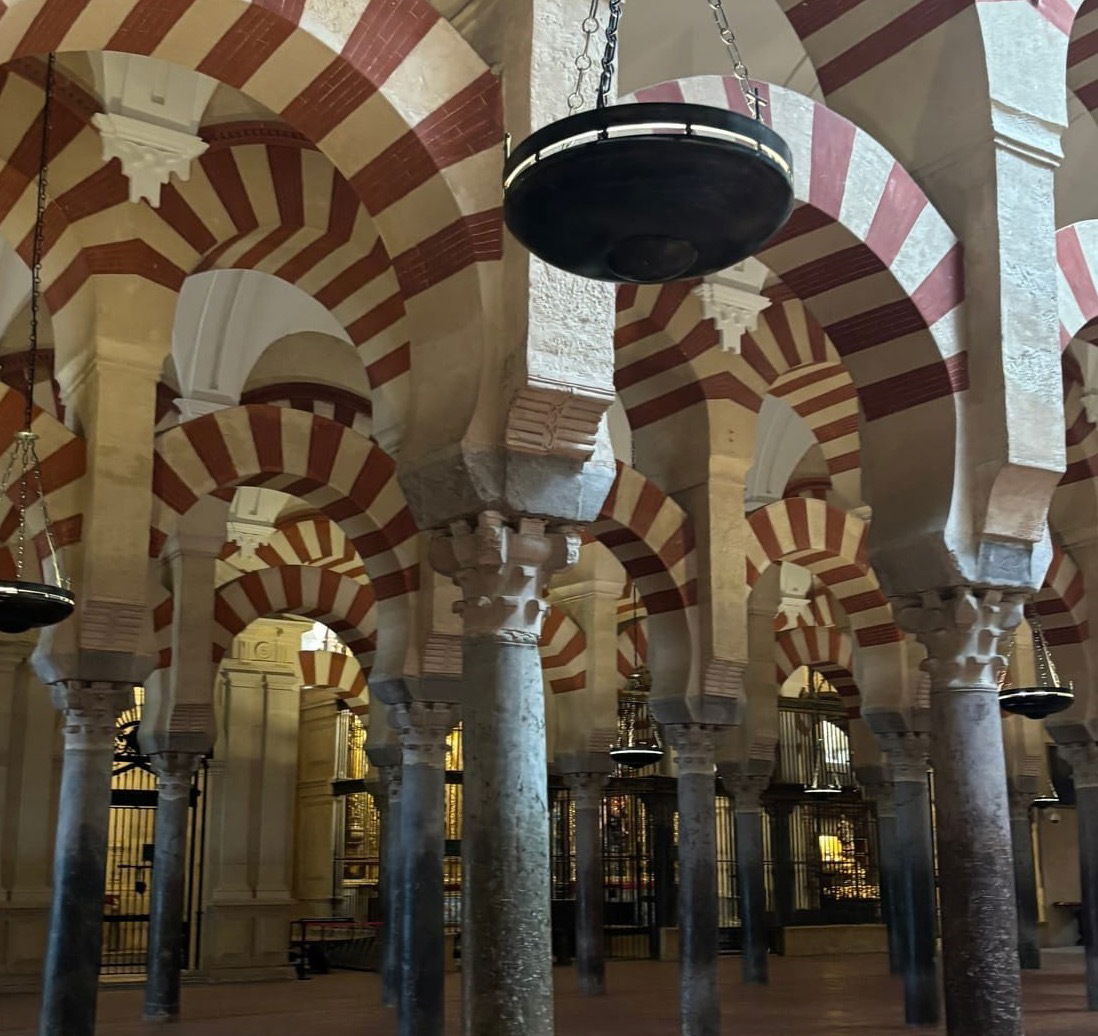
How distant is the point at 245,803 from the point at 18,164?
8.34m

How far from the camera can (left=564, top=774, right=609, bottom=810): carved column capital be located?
10859 millimetres

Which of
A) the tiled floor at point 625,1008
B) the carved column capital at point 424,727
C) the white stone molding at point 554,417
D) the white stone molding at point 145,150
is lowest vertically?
the tiled floor at point 625,1008

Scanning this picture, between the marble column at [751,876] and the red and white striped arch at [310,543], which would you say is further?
the red and white striped arch at [310,543]

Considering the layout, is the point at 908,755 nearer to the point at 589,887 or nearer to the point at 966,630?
the point at 589,887

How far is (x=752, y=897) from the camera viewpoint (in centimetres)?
1113

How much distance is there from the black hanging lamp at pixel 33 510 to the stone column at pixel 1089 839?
668 centimetres

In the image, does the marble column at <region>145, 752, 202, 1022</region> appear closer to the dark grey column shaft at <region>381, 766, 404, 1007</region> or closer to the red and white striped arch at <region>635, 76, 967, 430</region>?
the dark grey column shaft at <region>381, 766, 404, 1007</region>

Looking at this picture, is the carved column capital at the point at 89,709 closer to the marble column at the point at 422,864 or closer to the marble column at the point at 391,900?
the marble column at the point at 422,864

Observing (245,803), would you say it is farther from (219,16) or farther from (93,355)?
(219,16)

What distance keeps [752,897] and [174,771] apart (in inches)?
195

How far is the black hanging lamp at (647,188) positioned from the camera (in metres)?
2.77

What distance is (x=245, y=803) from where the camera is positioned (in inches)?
523

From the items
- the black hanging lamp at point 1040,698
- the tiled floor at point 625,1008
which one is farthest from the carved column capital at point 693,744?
the black hanging lamp at point 1040,698

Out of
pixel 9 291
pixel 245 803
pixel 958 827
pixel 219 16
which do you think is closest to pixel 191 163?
pixel 9 291
